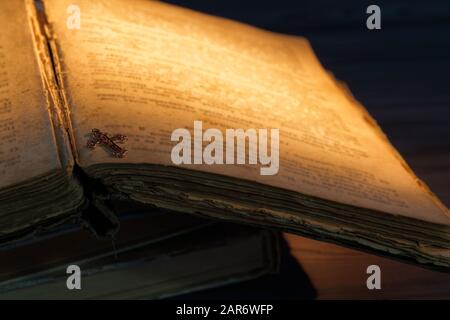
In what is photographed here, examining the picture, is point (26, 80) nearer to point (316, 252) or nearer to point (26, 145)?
point (26, 145)

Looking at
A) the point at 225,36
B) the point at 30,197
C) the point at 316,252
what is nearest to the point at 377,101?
the point at 225,36

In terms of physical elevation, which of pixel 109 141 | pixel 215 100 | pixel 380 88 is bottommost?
pixel 109 141

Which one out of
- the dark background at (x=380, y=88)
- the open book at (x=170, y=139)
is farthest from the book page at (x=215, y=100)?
the dark background at (x=380, y=88)

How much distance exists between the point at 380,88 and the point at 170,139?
74 cm

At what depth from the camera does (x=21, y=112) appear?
834mm

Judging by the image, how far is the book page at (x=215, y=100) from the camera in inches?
32.5

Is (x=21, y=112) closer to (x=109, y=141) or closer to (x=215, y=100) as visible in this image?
(x=109, y=141)

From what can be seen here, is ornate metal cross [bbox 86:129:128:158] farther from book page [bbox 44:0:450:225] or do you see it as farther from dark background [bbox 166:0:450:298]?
dark background [bbox 166:0:450:298]

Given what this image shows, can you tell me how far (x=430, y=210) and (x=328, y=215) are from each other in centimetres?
13

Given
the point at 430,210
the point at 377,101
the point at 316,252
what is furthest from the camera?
the point at 377,101

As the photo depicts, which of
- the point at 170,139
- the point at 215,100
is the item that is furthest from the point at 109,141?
the point at 215,100

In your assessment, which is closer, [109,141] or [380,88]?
[109,141]

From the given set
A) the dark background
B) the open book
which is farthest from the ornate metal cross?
the dark background

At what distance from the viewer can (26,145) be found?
779 millimetres
